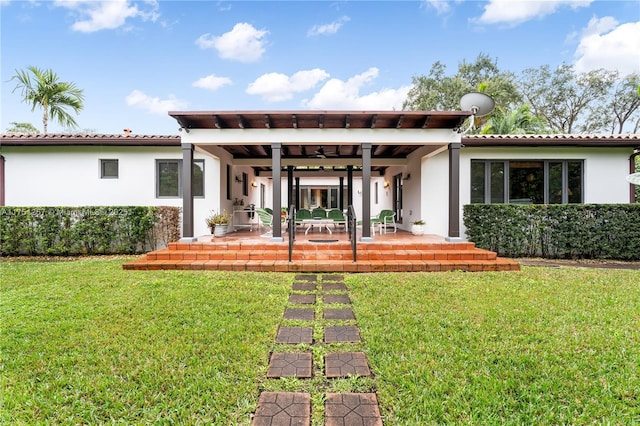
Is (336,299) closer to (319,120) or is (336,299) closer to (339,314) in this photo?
(339,314)

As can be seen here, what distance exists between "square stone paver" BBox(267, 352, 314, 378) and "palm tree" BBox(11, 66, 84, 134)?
607 inches

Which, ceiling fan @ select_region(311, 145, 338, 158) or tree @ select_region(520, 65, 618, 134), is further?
tree @ select_region(520, 65, 618, 134)

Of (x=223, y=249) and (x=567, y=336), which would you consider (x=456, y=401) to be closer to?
(x=567, y=336)

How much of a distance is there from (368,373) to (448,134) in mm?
6901

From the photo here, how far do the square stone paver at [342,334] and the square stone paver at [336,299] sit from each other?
0.92 metres

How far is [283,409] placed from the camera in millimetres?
2336

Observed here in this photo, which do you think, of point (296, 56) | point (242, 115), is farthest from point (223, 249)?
point (296, 56)

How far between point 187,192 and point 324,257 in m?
3.87

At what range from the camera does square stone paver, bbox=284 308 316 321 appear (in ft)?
13.6

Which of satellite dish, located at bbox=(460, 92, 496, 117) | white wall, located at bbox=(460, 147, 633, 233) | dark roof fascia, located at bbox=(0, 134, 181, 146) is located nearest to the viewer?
satellite dish, located at bbox=(460, 92, 496, 117)

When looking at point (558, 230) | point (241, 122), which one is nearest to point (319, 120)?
point (241, 122)

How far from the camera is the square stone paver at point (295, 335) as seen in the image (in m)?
3.49

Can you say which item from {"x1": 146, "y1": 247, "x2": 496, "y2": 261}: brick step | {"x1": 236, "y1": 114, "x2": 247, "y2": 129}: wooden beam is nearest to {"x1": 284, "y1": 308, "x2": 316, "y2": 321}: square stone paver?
{"x1": 146, "y1": 247, "x2": 496, "y2": 261}: brick step

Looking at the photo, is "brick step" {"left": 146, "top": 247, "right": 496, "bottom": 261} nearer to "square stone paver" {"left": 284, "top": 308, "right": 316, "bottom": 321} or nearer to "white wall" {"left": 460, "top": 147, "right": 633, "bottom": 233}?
"white wall" {"left": 460, "top": 147, "right": 633, "bottom": 233}
